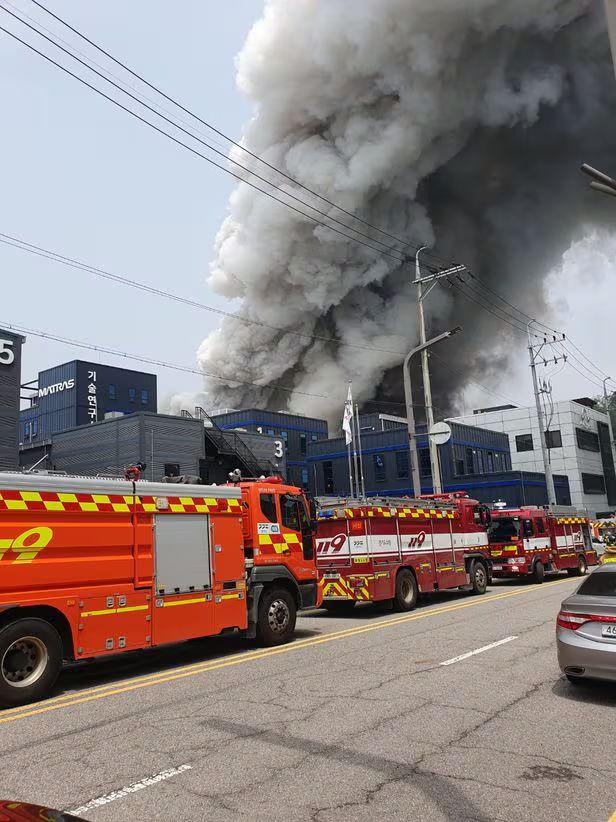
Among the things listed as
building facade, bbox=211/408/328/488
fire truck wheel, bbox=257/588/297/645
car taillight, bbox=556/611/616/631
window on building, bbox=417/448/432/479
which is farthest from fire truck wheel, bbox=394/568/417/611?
building facade, bbox=211/408/328/488

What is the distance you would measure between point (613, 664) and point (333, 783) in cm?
325

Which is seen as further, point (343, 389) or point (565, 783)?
point (343, 389)

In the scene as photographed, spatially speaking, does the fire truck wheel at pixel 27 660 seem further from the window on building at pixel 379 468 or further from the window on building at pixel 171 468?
the window on building at pixel 379 468

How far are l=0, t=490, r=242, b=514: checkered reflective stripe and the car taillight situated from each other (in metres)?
5.20

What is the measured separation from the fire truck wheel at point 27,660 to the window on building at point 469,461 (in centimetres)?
5165

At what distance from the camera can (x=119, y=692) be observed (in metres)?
7.80

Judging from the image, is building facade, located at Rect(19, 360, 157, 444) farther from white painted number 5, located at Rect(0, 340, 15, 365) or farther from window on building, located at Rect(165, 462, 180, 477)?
white painted number 5, located at Rect(0, 340, 15, 365)

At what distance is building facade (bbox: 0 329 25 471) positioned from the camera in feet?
91.5

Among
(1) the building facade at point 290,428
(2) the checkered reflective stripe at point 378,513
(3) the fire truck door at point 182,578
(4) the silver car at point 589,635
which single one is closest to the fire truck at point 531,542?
(2) the checkered reflective stripe at point 378,513

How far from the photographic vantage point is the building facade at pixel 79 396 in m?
64.2

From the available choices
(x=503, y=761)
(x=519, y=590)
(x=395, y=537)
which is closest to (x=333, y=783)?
(x=503, y=761)

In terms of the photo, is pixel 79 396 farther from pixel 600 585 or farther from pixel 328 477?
pixel 600 585

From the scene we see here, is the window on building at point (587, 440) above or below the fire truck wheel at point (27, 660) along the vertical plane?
above

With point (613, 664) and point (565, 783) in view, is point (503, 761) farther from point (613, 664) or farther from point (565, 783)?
point (613, 664)
